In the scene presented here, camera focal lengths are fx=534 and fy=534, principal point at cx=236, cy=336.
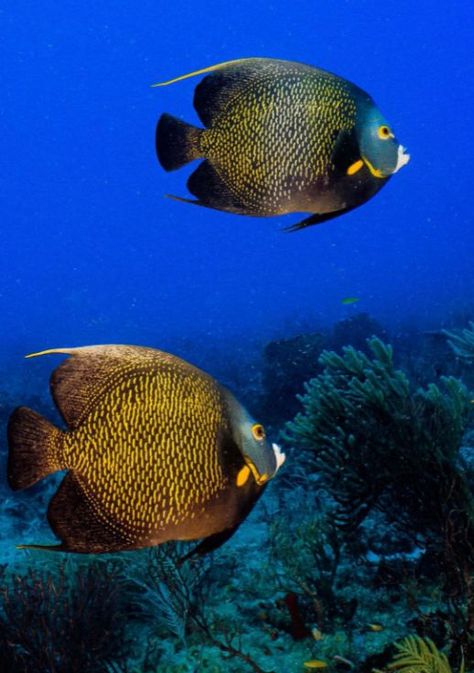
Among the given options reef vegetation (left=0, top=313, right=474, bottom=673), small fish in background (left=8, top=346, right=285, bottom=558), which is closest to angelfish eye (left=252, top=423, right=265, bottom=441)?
small fish in background (left=8, top=346, right=285, bottom=558)

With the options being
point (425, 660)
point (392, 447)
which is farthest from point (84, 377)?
point (392, 447)

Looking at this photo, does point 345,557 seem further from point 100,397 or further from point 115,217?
point 115,217

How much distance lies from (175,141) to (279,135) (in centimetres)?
31

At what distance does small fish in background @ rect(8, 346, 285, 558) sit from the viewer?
1266 millimetres

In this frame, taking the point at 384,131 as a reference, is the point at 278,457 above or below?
below

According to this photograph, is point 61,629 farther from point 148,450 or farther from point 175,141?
point 175,141

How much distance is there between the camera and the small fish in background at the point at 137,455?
4.15 ft

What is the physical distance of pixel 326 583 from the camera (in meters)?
3.89

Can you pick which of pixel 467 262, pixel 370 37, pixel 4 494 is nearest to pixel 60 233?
pixel 370 37

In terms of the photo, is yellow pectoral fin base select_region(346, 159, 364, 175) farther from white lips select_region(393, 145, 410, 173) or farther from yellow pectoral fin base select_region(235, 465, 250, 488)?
yellow pectoral fin base select_region(235, 465, 250, 488)

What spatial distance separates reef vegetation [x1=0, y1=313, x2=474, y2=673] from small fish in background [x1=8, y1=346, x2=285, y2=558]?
2.09m

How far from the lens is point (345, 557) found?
470 cm

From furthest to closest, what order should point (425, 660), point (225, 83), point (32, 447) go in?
point (425, 660)
point (225, 83)
point (32, 447)

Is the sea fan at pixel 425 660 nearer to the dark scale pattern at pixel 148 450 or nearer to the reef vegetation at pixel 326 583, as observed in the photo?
the reef vegetation at pixel 326 583
